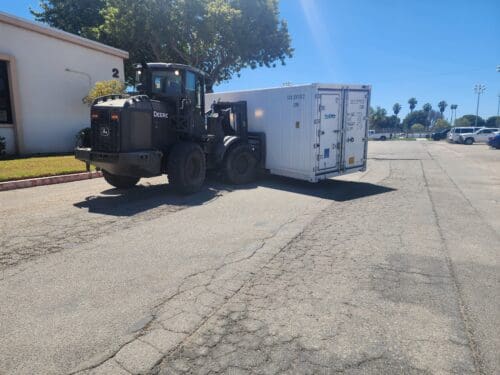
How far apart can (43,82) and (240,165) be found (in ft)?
41.2

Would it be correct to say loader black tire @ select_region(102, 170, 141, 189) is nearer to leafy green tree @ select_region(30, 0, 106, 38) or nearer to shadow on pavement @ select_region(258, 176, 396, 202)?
shadow on pavement @ select_region(258, 176, 396, 202)

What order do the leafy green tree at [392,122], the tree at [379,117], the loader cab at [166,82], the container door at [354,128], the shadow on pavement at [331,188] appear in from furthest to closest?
the leafy green tree at [392,122], the tree at [379,117], the container door at [354,128], the shadow on pavement at [331,188], the loader cab at [166,82]

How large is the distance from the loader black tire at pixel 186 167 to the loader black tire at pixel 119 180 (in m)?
1.46

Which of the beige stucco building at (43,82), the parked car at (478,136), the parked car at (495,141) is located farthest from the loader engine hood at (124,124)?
the parked car at (478,136)

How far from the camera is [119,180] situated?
9.53 metres

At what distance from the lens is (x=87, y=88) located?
778 inches

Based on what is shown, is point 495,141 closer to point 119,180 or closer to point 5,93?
point 119,180

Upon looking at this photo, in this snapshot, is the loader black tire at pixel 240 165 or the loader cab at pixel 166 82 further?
the loader black tire at pixel 240 165

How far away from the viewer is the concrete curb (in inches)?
375

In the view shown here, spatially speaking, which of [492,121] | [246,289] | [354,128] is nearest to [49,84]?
[354,128]

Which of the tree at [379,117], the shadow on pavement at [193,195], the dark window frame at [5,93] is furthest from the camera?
the tree at [379,117]

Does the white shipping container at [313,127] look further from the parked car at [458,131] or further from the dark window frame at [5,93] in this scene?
the parked car at [458,131]

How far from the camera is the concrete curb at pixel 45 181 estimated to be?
31.2ft

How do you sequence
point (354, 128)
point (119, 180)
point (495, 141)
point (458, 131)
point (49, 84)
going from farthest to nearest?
1. point (458, 131)
2. point (495, 141)
3. point (49, 84)
4. point (354, 128)
5. point (119, 180)
